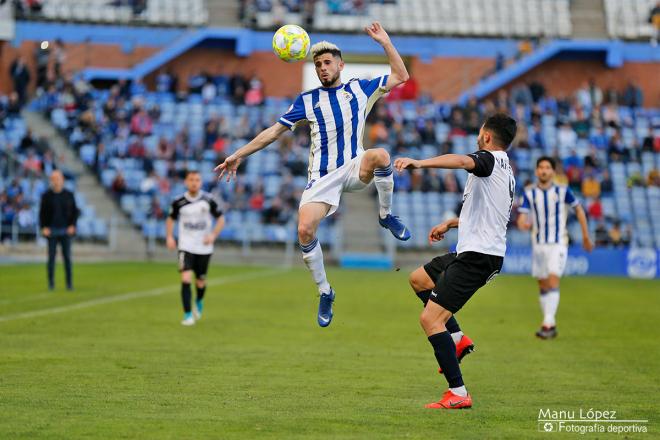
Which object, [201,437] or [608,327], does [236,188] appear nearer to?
[608,327]

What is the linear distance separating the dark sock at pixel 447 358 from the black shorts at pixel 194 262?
763cm

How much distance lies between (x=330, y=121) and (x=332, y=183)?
1.92ft

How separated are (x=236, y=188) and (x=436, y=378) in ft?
82.3

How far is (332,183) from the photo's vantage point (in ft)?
34.2

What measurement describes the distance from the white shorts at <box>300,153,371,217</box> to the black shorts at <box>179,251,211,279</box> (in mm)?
6036

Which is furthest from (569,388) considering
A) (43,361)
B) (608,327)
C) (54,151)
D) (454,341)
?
(54,151)

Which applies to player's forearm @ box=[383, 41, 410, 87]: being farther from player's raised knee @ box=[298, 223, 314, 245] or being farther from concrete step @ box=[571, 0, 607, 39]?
concrete step @ box=[571, 0, 607, 39]

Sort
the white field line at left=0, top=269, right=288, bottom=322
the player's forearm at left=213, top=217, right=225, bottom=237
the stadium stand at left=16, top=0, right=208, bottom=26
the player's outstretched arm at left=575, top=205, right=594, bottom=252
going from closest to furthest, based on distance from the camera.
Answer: the player's outstretched arm at left=575, top=205, right=594, bottom=252 < the player's forearm at left=213, top=217, right=225, bottom=237 < the white field line at left=0, top=269, right=288, bottom=322 < the stadium stand at left=16, top=0, right=208, bottom=26

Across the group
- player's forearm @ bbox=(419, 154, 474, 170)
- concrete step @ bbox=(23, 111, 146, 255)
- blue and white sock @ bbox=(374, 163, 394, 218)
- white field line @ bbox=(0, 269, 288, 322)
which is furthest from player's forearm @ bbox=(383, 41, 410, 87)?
concrete step @ bbox=(23, 111, 146, 255)

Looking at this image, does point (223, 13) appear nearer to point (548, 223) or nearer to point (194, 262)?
point (194, 262)

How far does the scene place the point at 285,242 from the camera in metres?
34.8

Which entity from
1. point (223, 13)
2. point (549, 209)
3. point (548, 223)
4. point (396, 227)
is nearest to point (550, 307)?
point (548, 223)

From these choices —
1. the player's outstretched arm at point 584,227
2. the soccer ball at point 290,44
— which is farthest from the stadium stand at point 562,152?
the soccer ball at point 290,44

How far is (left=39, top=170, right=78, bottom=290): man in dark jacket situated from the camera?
21.8 meters
